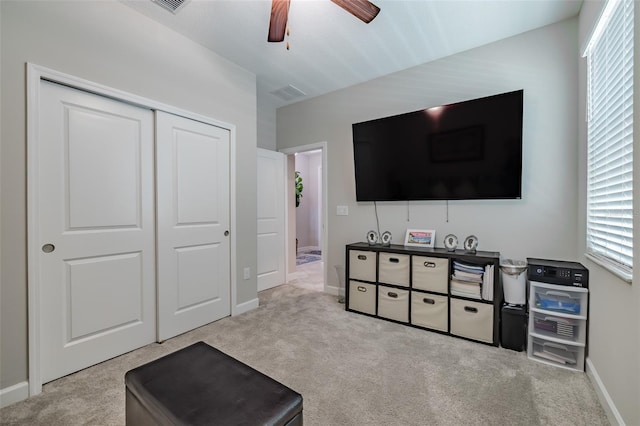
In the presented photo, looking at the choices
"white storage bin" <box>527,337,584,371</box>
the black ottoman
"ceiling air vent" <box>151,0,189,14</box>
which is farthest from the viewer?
"ceiling air vent" <box>151,0,189,14</box>

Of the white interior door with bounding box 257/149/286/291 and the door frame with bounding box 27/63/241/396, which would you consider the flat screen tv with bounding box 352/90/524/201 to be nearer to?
the white interior door with bounding box 257/149/286/291

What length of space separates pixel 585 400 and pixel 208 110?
12.0 feet

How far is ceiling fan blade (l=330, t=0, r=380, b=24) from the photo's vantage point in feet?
5.79

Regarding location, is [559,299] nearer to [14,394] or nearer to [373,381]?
[373,381]

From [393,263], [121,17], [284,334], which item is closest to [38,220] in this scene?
[121,17]

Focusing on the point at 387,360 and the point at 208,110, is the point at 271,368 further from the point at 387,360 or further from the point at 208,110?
the point at 208,110

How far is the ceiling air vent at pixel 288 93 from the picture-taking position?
3.71m

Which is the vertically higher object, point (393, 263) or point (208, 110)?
point (208, 110)

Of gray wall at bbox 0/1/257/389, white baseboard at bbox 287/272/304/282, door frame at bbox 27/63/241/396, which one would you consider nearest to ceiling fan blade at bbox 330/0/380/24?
gray wall at bbox 0/1/257/389

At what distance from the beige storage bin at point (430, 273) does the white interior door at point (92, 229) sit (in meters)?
2.41

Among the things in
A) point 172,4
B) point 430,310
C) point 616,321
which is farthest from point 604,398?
point 172,4

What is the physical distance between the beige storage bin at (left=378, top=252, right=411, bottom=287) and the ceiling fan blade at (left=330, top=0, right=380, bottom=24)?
2.06 metres

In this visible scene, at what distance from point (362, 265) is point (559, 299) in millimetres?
1668

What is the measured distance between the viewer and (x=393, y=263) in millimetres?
2912
